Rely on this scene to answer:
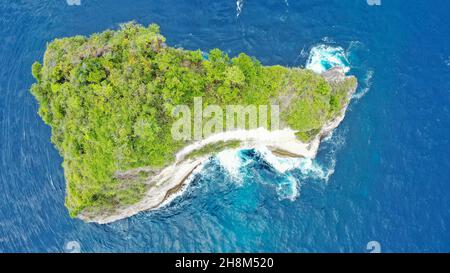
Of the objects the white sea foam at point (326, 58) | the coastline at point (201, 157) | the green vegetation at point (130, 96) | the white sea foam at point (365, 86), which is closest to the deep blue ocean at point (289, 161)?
the white sea foam at point (365, 86)

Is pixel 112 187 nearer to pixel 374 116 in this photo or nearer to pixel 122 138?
pixel 122 138

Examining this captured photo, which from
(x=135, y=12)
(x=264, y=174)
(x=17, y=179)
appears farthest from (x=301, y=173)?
(x=17, y=179)

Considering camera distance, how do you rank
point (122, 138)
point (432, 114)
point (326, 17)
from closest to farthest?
1. point (122, 138)
2. point (432, 114)
3. point (326, 17)

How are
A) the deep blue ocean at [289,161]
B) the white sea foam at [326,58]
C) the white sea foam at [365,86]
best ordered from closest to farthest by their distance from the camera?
the deep blue ocean at [289,161]
the white sea foam at [365,86]
the white sea foam at [326,58]

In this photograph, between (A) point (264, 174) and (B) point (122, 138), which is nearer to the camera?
(B) point (122, 138)

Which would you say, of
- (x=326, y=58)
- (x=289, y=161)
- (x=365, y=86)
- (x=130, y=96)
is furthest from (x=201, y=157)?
(x=365, y=86)

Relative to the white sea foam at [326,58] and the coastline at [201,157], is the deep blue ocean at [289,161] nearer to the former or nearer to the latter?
the white sea foam at [326,58]

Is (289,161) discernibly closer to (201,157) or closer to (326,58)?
(201,157)
